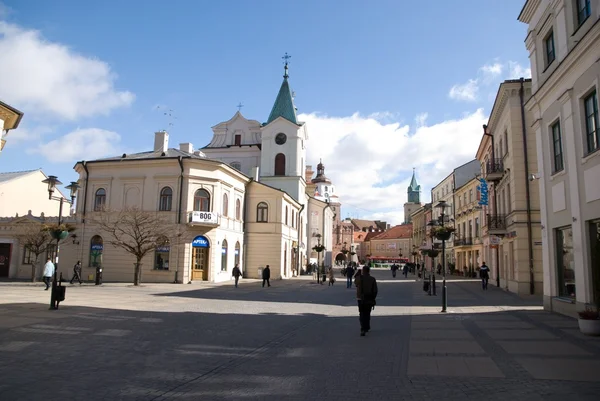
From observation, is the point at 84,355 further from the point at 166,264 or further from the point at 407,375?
the point at 166,264

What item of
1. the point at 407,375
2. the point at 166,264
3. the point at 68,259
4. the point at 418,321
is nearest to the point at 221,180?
the point at 166,264

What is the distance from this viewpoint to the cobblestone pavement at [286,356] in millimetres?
6527

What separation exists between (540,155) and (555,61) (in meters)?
3.33

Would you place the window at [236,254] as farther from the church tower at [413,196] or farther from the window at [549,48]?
the church tower at [413,196]

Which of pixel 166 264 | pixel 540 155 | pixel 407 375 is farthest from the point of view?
pixel 166 264

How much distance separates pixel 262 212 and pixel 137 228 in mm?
14157

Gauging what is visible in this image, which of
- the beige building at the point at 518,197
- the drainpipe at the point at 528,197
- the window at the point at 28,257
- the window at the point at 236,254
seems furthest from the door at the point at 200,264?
the drainpipe at the point at 528,197

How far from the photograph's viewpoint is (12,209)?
1738 inches

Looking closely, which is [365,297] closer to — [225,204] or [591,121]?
[591,121]

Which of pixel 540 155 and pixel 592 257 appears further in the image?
pixel 540 155

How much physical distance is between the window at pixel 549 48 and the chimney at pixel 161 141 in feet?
92.6

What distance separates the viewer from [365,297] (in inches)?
462

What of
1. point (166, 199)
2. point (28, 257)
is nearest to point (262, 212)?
point (166, 199)

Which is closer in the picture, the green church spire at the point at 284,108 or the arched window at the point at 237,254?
the arched window at the point at 237,254
